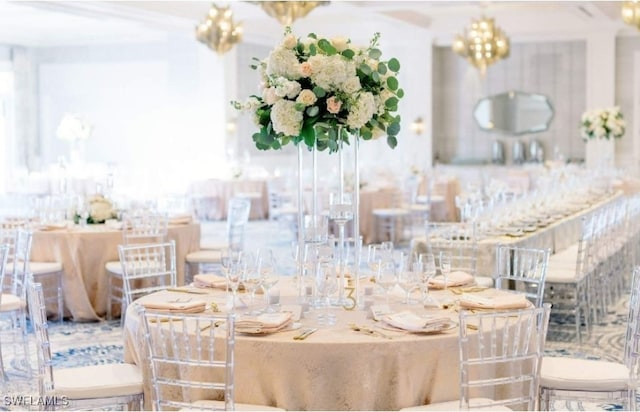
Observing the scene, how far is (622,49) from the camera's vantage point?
61.6 feet

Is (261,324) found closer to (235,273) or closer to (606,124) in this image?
(235,273)

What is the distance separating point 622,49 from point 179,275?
12428 millimetres

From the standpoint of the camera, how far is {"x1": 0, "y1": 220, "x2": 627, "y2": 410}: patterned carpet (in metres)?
6.38

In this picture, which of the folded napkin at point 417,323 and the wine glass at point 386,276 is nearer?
the folded napkin at point 417,323

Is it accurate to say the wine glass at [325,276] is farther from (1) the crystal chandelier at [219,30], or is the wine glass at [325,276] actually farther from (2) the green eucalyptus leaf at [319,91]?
(1) the crystal chandelier at [219,30]

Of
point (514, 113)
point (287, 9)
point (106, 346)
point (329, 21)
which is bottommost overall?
point (106, 346)

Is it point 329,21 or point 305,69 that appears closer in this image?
point 305,69

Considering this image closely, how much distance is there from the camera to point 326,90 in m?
4.51

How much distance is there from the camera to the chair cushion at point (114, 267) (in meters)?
8.14

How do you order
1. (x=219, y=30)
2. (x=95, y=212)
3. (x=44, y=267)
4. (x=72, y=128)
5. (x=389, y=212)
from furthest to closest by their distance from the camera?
(x=72, y=128) < (x=389, y=212) < (x=219, y=30) < (x=95, y=212) < (x=44, y=267)

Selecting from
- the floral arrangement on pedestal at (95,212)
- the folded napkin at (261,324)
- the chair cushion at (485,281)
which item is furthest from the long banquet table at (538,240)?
the folded napkin at (261,324)

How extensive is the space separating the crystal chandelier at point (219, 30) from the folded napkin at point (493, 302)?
29.4 ft

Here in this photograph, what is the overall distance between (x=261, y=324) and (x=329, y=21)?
51.8 feet

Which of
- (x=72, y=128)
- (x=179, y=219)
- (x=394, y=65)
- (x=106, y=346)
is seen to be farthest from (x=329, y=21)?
(x=394, y=65)
